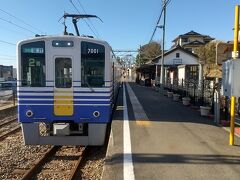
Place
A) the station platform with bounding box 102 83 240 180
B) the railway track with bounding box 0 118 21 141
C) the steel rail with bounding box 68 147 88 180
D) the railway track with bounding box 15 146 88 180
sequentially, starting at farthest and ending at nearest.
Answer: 1. the railway track with bounding box 0 118 21 141
2. the railway track with bounding box 15 146 88 180
3. the steel rail with bounding box 68 147 88 180
4. the station platform with bounding box 102 83 240 180

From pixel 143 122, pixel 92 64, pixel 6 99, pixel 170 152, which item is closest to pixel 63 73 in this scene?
pixel 92 64

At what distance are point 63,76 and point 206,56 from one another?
39.2 metres

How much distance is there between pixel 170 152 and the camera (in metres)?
7.07

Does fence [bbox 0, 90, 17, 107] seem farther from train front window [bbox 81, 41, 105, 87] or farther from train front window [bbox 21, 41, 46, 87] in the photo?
train front window [bbox 81, 41, 105, 87]

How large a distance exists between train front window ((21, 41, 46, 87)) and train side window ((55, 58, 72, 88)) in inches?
13.1

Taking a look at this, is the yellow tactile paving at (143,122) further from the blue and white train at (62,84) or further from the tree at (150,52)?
the tree at (150,52)

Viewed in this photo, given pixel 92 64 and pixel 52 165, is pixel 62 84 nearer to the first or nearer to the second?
pixel 92 64

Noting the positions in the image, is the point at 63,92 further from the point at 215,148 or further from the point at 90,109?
the point at 215,148

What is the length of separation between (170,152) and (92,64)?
3.12 m

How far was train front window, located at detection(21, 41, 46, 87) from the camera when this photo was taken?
336 inches

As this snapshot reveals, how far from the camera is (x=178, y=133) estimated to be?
9.26 meters

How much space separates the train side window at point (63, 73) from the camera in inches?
338

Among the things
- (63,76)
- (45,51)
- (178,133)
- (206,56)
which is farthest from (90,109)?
(206,56)

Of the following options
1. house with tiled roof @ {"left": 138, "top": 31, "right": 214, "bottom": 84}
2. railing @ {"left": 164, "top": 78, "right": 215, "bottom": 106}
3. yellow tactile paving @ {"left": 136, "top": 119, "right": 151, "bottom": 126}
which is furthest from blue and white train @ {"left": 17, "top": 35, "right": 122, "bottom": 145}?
house with tiled roof @ {"left": 138, "top": 31, "right": 214, "bottom": 84}
